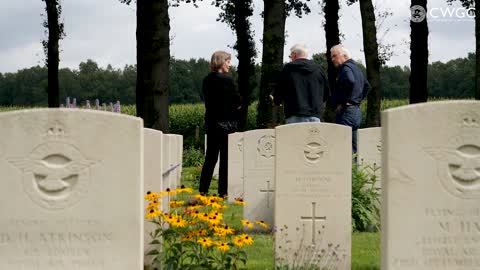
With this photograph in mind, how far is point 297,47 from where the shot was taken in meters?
10.9

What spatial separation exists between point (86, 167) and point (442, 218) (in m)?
2.30

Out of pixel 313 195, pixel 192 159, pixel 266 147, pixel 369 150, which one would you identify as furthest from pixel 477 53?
pixel 313 195

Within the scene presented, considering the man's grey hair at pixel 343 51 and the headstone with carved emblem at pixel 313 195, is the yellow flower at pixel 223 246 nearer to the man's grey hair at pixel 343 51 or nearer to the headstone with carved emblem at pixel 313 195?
the headstone with carved emblem at pixel 313 195

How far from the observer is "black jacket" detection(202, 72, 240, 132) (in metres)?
12.8

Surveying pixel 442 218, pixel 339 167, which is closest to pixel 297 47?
pixel 339 167

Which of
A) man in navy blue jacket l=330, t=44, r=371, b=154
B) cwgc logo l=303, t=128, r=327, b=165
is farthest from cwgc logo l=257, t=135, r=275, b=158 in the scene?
cwgc logo l=303, t=128, r=327, b=165

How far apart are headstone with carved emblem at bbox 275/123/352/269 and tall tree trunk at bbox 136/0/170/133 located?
654cm

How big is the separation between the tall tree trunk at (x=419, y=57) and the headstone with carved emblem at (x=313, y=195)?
1415cm

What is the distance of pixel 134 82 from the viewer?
196 feet

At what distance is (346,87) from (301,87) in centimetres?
103

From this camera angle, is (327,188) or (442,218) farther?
(327,188)

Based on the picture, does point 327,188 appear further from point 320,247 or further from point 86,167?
point 86,167

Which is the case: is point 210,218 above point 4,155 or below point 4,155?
below

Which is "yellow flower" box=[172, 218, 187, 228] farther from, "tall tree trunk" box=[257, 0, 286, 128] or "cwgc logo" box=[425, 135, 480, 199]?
"tall tree trunk" box=[257, 0, 286, 128]
